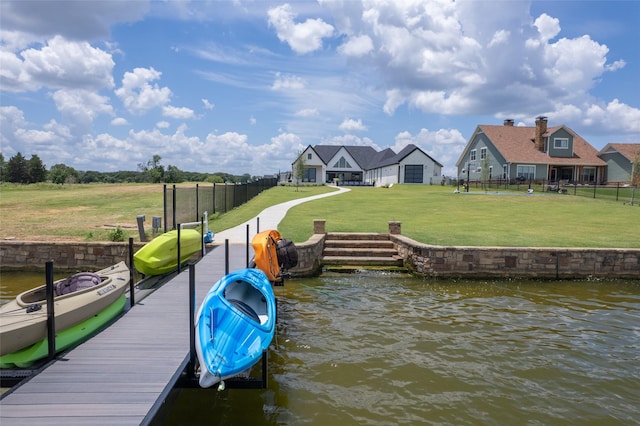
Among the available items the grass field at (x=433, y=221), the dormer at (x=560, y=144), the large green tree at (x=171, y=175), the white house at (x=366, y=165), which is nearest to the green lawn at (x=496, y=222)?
the grass field at (x=433, y=221)

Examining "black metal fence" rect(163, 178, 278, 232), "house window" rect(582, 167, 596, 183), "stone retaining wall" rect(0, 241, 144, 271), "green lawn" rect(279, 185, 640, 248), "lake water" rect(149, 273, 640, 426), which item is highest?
"house window" rect(582, 167, 596, 183)

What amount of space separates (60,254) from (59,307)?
979cm

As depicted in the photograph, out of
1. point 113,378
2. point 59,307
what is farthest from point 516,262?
point 59,307

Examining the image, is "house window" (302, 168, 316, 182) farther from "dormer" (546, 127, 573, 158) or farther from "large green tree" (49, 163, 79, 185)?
"large green tree" (49, 163, 79, 185)

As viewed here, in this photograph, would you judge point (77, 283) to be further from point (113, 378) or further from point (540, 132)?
point (540, 132)

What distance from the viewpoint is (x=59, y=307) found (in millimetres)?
5977

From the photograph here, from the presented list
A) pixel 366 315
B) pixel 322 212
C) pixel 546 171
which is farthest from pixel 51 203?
pixel 546 171

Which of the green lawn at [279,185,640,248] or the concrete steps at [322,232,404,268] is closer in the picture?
the concrete steps at [322,232,404,268]

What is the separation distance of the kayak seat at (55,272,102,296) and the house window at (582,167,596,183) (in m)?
57.0

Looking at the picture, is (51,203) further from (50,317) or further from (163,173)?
(163,173)

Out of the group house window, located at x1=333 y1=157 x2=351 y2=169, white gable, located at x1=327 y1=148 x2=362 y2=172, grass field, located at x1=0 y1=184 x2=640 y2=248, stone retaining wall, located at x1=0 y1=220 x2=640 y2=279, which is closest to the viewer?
stone retaining wall, located at x1=0 y1=220 x2=640 y2=279

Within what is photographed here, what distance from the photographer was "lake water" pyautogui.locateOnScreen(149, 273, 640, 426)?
580cm

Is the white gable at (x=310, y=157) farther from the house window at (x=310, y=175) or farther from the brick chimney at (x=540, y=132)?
the brick chimney at (x=540, y=132)

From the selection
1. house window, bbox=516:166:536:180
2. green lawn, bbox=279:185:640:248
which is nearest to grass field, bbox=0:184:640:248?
green lawn, bbox=279:185:640:248
